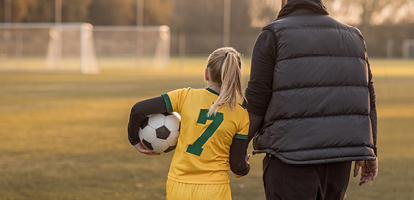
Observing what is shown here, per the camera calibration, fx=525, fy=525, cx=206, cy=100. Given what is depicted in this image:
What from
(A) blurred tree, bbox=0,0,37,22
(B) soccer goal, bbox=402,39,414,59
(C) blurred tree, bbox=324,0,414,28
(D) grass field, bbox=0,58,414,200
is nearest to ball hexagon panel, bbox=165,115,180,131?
(D) grass field, bbox=0,58,414,200

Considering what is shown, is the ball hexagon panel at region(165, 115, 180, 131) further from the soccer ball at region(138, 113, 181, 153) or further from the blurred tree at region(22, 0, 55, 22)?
the blurred tree at region(22, 0, 55, 22)

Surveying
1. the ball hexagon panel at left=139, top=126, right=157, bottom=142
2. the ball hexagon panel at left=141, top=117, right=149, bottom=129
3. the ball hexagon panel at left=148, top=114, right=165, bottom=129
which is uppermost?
the ball hexagon panel at left=148, top=114, right=165, bottom=129

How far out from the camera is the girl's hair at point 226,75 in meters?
2.45

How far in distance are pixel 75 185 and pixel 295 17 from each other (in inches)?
127

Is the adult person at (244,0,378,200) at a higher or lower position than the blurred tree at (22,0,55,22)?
higher

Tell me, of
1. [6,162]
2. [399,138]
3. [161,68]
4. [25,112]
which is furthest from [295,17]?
[161,68]

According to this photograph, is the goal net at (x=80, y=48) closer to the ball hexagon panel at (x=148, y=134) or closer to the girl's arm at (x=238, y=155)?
the ball hexagon panel at (x=148, y=134)

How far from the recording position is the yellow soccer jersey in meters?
2.49

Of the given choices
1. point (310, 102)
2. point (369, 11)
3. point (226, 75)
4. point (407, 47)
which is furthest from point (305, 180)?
point (407, 47)

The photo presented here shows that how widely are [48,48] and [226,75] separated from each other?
2969 centimetres

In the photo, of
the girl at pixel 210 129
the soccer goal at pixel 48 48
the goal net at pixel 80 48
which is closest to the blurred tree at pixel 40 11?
the goal net at pixel 80 48

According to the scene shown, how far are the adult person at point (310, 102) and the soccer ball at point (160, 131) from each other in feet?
1.69

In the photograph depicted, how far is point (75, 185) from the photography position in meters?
4.89

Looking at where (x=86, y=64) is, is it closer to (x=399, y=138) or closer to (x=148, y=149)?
(x=399, y=138)
